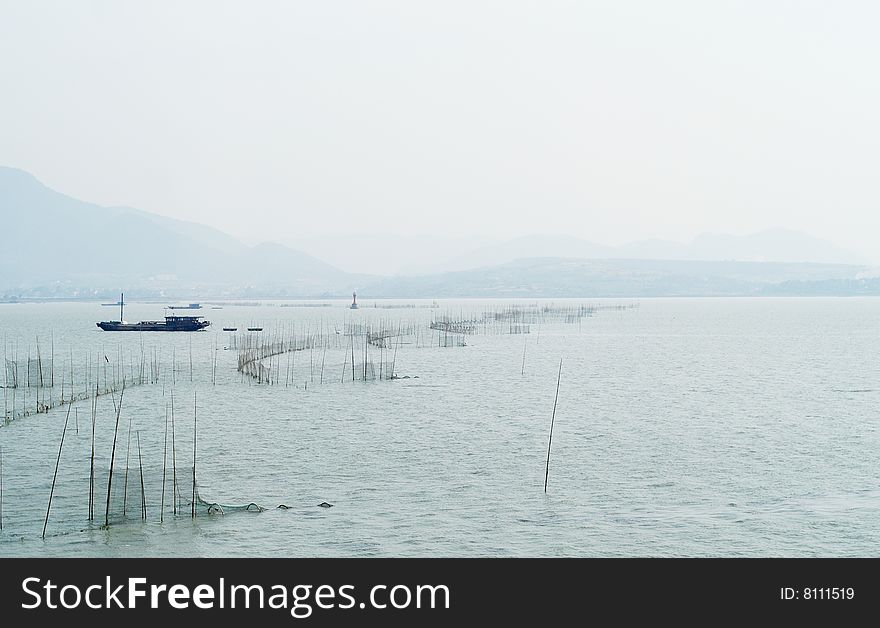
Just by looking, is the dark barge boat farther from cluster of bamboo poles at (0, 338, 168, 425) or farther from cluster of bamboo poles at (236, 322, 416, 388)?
cluster of bamboo poles at (0, 338, 168, 425)

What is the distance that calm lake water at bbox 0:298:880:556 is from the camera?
15.0 metres

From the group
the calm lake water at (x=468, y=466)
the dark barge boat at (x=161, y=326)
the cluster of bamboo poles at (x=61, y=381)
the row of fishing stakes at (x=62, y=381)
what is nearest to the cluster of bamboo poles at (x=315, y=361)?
the calm lake water at (x=468, y=466)

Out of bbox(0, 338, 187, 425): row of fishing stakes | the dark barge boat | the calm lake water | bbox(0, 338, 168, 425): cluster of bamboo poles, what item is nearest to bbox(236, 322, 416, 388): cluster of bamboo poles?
the calm lake water

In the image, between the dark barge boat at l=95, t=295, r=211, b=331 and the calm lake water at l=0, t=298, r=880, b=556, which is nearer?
the calm lake water at l=0, t=298, r=880, b=556

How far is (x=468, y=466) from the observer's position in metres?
20.9

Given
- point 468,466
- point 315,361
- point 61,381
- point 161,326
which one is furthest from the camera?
point 161,326

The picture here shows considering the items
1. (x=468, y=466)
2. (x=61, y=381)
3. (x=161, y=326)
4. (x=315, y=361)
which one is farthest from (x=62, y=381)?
(x=161, y=326)

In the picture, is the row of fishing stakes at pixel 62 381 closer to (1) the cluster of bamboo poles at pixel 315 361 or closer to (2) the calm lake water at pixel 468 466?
(2) the calm lake water at pixel 468 466

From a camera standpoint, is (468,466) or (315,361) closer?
(468,466)

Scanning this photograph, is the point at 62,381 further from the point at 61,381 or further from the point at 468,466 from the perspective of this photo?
the point at 468,466
